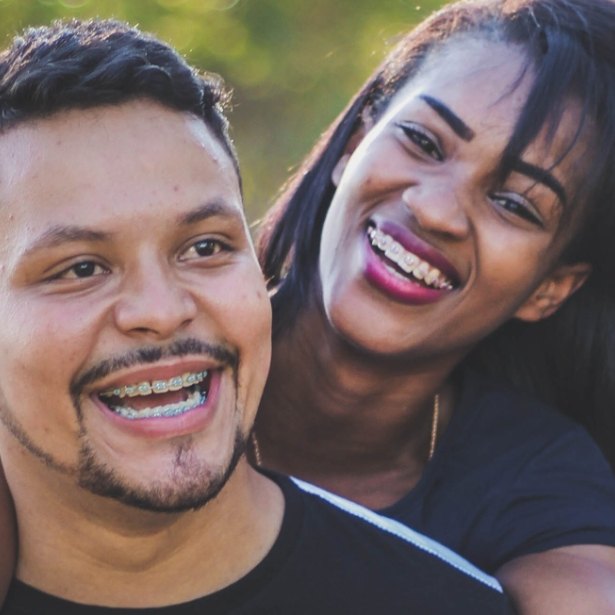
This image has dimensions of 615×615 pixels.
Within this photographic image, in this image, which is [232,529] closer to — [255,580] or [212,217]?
[255,580]

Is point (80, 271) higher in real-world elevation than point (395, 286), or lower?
higher

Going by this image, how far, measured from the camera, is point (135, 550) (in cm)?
264

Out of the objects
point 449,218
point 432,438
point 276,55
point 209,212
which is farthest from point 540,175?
point 276,55

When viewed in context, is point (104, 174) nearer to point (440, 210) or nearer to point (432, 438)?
point (440, 210)

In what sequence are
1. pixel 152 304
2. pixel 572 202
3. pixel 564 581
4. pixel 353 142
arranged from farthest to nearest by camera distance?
pixel 353 142 < pixel 572 202 < pixel 564 581 < pixel 152 304

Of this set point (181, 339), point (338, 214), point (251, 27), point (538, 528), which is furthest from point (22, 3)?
point (181, 339)

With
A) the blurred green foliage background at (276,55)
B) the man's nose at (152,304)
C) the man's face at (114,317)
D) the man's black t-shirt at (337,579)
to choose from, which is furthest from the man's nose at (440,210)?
the blurred green foliage background at (276,55)

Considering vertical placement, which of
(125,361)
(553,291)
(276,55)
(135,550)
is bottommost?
(276,55)

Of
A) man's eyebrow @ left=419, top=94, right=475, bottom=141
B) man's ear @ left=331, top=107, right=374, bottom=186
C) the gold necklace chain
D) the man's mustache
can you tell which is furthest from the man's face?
man's ear @ left=331, top=107, right=374, bottom=186

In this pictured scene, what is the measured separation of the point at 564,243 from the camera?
12.4ft

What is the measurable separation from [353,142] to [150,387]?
69.4 inches

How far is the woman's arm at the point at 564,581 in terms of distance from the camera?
3.21 m

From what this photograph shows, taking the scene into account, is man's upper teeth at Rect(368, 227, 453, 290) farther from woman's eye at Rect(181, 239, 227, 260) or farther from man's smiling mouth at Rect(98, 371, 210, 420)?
man's smiling mouth at Rect(98, 371, 210, 420)

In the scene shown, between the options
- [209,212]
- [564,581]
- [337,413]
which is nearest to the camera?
[209,212]
